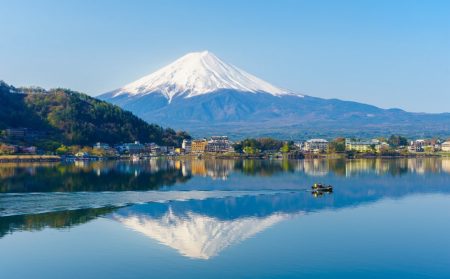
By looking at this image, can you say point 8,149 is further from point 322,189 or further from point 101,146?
point 322,189

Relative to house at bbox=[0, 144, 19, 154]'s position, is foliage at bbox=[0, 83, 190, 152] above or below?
above

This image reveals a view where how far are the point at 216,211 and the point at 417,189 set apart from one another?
7.15 meters

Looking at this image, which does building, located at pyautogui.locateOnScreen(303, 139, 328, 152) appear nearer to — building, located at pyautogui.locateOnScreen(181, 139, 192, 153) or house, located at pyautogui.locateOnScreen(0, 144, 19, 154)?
building, located at pyautogui.locateOnScreen(181, 139, 192, 153)

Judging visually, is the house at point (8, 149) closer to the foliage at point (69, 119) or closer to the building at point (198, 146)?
the foliage at point (69, 119)

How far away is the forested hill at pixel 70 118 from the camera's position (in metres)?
37.8

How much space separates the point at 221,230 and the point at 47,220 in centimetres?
331

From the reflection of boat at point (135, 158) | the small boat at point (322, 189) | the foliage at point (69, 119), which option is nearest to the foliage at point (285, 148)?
the foliage at point (69, 119)

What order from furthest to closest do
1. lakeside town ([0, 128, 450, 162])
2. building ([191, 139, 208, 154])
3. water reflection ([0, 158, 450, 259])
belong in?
building ([191, 139, 208, 154]) < lakeside town ([0, 128, 450, 162]) < water reflection ([0, 158, 450, 259])

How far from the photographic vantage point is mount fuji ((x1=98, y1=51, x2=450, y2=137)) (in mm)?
101562

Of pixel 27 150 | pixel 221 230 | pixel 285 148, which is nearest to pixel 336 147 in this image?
pixel 285 148

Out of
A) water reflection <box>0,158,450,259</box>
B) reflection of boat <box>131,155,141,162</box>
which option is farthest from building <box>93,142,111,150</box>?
water reflection <box>0,158,450,259</box>

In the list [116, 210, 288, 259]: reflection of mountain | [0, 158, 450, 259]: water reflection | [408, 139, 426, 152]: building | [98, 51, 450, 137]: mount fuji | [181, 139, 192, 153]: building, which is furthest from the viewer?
[98, 51, 450, 137]: mount fuji

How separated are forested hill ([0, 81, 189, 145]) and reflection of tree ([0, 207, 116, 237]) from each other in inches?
971

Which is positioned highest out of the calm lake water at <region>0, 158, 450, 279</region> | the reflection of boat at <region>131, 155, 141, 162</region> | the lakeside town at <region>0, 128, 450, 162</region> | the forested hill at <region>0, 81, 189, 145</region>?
the forested hill at <region>0, 81, 189, 145</region>
